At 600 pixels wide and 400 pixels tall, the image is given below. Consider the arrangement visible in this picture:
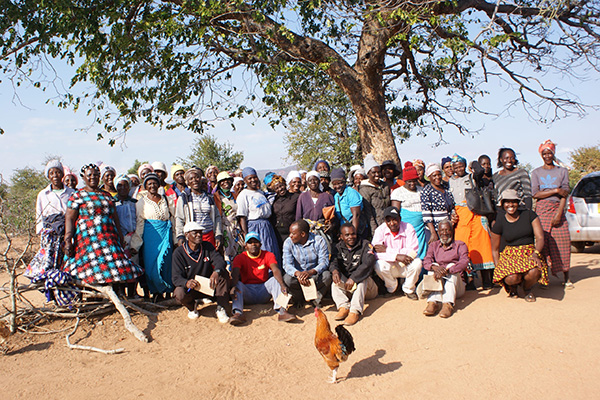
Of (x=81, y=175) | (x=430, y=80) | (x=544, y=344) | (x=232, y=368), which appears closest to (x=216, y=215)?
(x=81, y=175)

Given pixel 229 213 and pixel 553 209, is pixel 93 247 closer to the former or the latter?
pixel 229 213

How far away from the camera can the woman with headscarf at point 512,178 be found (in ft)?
21.0

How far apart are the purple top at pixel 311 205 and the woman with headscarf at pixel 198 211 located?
1.18 m

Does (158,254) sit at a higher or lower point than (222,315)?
higher

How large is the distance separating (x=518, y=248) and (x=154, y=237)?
15.6ft

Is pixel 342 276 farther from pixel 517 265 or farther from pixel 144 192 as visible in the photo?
pixel 144 192

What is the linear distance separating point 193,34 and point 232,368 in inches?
233

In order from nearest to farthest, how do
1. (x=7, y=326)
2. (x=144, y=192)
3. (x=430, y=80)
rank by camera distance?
(x=7, y=326), (x=144, y=192), (x=430, y=80)

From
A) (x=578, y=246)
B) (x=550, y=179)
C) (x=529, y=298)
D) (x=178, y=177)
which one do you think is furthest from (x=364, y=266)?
(x=578, y=246)

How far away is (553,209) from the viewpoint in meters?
6.33

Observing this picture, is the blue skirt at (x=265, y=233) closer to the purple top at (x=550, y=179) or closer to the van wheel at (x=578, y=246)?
the purple top at (x=550, y=179)

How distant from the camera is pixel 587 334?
4.72 meters

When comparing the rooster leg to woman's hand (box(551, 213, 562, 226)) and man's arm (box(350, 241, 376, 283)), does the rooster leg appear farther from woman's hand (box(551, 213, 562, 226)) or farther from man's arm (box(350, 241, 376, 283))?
woman's hand (box(551, 213, 562, 226))

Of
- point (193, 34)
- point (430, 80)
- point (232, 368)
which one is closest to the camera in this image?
point (232, 368)
